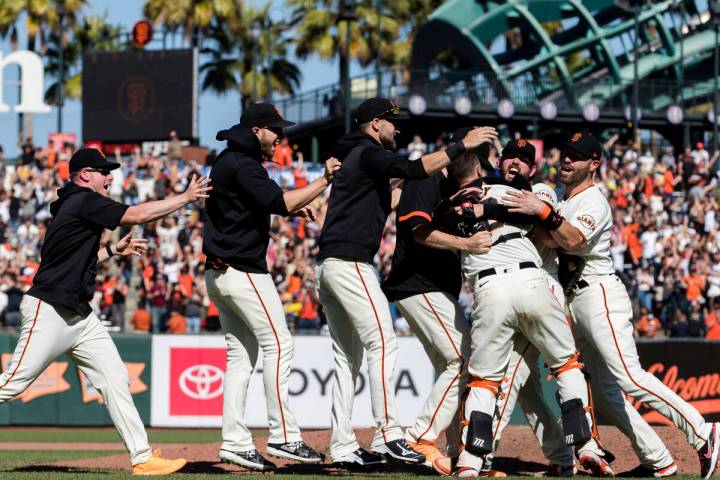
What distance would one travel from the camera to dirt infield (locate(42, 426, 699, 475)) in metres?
8.71

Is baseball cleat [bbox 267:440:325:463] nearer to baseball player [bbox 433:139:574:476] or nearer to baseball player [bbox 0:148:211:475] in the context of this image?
baseball player [bbox 0:148:211:475]

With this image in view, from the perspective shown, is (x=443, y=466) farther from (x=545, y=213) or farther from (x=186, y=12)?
(x=186, y=12)

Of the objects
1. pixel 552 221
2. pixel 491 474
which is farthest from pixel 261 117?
pixel 491 474

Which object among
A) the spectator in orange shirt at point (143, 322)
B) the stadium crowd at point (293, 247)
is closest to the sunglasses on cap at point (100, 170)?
the stadium crowd at point (293, 247)

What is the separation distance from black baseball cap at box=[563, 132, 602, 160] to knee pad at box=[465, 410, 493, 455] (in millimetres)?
1902

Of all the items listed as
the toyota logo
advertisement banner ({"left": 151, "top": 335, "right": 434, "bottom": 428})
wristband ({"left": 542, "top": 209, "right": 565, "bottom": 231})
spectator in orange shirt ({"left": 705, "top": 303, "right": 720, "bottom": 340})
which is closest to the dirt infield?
wristband ({"left": 542, "top": 209, "right": 565, "bottom": 231})

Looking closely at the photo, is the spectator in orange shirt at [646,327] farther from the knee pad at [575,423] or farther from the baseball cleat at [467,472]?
the baseball cleat at [467,472]

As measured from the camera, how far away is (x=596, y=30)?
38.4 m

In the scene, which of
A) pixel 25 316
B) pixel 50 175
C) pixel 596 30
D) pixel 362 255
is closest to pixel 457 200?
pixel 362 255

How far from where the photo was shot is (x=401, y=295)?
823 centimetres

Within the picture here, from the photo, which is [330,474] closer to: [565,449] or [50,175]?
[565,449]

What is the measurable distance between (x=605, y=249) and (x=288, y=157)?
19.3 m

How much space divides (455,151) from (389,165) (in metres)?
0.43

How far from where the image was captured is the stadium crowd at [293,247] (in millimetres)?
19703
